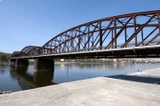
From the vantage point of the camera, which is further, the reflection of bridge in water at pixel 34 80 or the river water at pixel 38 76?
the reflection of bridge in water at pixel 34 80

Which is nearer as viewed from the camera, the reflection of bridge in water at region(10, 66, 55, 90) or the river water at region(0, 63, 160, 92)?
the river water at region(0, 63, 160, 92)

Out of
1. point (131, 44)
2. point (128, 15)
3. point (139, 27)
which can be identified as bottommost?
point (131, 44)

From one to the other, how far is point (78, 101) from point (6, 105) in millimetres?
5255

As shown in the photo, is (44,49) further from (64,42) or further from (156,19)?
(156,19)

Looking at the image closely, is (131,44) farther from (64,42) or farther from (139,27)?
(64,42)

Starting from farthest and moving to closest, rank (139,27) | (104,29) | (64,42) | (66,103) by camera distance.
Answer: (64,42), (104,29), (139,27), (66,103)

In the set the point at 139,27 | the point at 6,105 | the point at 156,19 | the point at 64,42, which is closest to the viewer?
the point at 6,105

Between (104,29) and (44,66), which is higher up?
(104,29)

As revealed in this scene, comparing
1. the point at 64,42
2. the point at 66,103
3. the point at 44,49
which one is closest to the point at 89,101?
the point at 66,103

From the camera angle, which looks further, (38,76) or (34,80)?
(38,76)

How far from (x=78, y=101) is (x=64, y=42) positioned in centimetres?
4140

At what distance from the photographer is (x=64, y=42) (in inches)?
1983

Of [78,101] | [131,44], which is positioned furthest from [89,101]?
[131,44]

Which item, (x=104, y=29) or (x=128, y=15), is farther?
(x=104, y=29)
